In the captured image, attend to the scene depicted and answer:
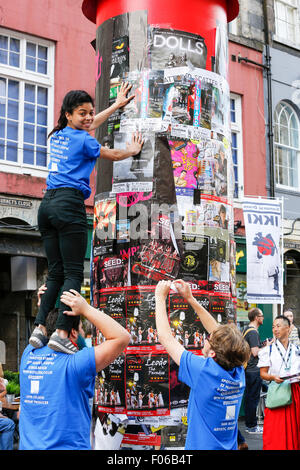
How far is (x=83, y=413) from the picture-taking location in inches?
140

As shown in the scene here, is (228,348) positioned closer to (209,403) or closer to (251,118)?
(209,403)

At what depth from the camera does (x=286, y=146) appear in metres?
18.7

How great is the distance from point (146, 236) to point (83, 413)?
6.30ft

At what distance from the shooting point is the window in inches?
727

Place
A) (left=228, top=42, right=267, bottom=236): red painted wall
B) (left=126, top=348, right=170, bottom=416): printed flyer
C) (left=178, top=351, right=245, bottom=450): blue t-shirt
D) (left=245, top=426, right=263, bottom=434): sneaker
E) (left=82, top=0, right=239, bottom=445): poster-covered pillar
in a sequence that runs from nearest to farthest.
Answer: (left=178, top=351, right=245, bottom=450): blue t-shirt → (left=126, top=348, right=170, bottom=416): printed flyer → (left=82, top=0, right=239, bottom=445): poster-covered pillar → (left=245, top=426, right=263, bottom=434): sneaker → (left=228, top=42, right=267, bottom=236): red painted wall

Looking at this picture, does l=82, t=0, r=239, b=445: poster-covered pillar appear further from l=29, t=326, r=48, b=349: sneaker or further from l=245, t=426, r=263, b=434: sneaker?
l=245, t=426, r=263, b=434: sneaker

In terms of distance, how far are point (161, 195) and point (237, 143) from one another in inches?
494

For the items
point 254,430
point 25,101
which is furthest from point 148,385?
point 25,101

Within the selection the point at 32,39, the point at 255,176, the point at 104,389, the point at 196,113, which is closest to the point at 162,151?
the point at 196,113

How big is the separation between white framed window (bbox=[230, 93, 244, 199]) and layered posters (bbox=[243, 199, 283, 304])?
13.6 feet

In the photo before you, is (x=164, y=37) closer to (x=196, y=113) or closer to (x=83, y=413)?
(x=196, y=113)

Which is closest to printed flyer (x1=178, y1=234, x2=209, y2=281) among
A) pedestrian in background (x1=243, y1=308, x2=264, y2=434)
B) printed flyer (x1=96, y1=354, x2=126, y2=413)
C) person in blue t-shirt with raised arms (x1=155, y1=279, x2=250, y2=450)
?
printed flyer (x1=96, y1=354, x2=126, y2=413)

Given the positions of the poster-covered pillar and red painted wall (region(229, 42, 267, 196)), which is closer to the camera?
the poster-covered pillar
